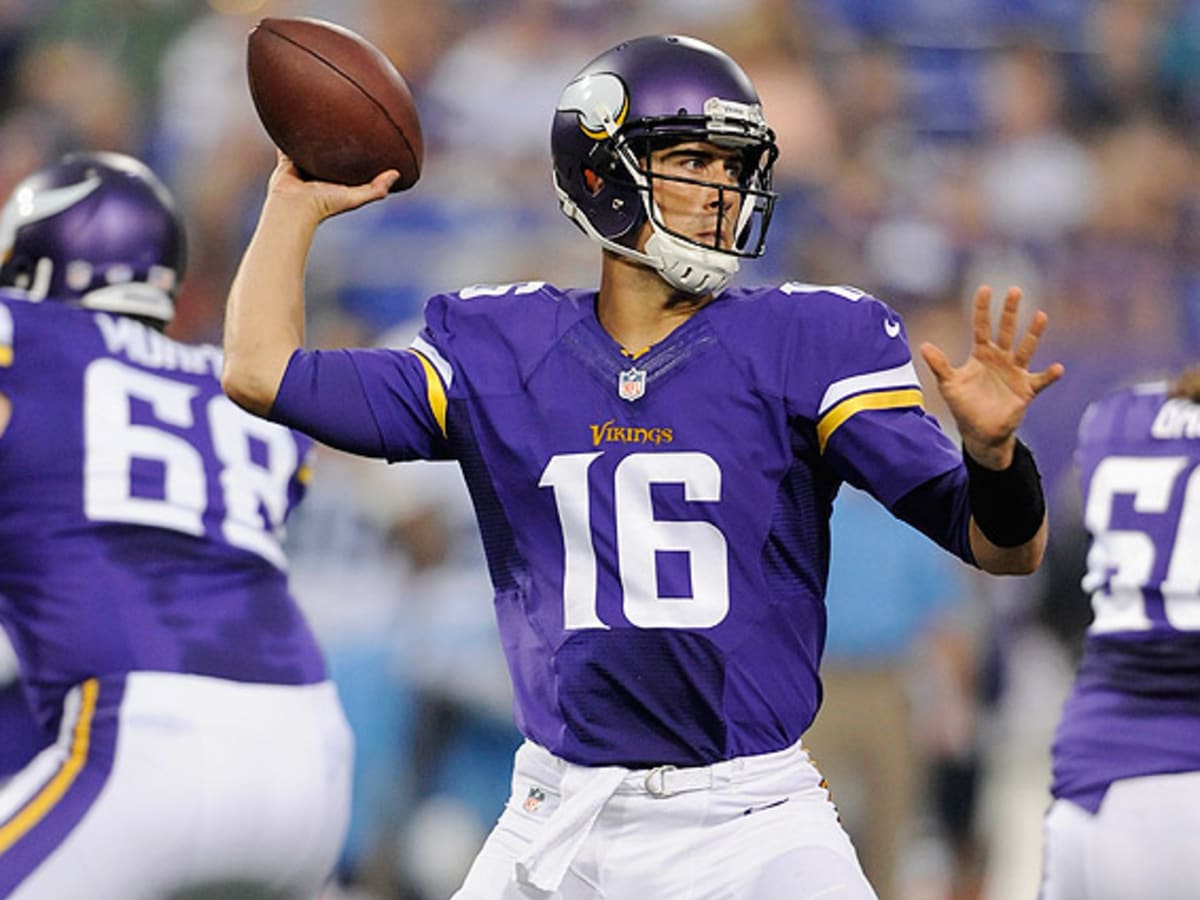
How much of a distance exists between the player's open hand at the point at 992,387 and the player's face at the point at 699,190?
0.52m

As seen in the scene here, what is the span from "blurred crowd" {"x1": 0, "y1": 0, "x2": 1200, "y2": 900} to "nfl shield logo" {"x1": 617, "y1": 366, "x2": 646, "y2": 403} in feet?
10.3

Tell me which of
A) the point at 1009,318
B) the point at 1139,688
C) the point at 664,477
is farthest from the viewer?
the point at 1139,688

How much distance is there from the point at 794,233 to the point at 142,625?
4582mm

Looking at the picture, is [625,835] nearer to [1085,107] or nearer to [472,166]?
[472,166]

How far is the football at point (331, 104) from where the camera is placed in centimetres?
326

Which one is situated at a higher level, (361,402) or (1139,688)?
(361,402)

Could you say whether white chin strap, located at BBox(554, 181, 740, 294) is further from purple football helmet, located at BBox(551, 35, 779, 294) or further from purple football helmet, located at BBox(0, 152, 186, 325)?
purple football helmet, located at BBox(0, 152, 186, 325)

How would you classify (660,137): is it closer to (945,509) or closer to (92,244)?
(945,509)

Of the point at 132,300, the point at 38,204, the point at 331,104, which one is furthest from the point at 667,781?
the point at 38,204


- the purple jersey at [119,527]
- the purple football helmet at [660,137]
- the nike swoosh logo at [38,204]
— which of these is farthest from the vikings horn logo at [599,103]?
the nike swoosh logo at [38,204]

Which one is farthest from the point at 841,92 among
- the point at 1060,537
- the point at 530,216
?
the point at 1060,537

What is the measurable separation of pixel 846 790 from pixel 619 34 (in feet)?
A: 12.4

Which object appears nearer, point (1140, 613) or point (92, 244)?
point (1140, 613)

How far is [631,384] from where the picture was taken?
3.07 metres
